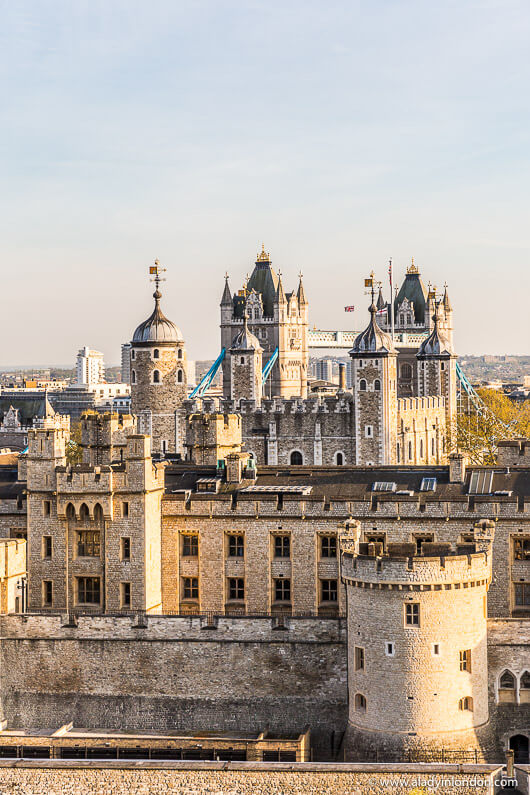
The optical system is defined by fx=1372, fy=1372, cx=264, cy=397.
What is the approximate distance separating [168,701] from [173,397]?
44.6 metres

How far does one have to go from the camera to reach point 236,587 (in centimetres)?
5931

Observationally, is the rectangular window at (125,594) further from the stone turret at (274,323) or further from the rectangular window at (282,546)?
the stone turret at (274,323)

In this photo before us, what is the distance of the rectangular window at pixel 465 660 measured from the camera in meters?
48.5

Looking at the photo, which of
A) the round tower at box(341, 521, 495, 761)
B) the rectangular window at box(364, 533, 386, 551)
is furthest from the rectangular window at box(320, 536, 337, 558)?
the round tower at box(341, 521, 495, 761)

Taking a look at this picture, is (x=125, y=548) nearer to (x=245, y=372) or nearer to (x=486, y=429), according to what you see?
(x=245, y=372)

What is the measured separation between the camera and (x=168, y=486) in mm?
62562

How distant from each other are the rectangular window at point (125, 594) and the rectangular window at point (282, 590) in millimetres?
6252

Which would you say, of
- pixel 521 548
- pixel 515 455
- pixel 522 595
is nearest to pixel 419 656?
pixel 522 595

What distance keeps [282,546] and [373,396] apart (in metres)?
42.2

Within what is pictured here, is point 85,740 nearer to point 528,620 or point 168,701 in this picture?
point 168,701

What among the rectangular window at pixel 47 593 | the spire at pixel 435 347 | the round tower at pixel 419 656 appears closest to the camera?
the round tower at pixel 419 656

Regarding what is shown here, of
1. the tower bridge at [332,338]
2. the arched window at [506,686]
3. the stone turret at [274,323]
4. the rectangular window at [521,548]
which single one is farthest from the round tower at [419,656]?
the tower bridge at [332,338]

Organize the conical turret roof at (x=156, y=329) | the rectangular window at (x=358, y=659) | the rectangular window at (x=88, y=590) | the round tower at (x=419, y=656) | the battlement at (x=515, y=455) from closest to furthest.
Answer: the round tower at (x=419, y=656) < the rectangular window at (x=358, y=659) < the rectangular window at (x=88, y=590) < the battlement at (x=515, y=455) < the conical turret roof at (x=156, y=329)

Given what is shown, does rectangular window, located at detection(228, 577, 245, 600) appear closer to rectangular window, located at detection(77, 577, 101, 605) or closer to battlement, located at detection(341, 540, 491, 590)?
rectangular window, located at detection(77, 577, 101, 605)
